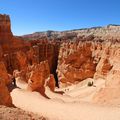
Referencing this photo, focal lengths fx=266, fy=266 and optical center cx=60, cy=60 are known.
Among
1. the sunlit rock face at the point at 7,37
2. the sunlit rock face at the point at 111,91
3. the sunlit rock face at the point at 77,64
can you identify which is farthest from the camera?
the sunlit rock face at the point at 7,37

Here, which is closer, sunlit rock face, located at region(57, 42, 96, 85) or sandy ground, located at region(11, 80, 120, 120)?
sandy ground, located at region(11, 80, 120, 120)

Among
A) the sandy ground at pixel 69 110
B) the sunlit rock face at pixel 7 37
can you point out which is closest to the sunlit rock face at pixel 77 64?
the sunlit rock face at pixel 7 37

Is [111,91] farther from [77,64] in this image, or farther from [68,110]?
[77,64]

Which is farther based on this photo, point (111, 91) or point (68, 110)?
point (111, 91)

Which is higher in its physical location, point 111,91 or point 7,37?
point 7,37

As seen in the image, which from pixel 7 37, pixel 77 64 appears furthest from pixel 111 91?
pixel 7 37

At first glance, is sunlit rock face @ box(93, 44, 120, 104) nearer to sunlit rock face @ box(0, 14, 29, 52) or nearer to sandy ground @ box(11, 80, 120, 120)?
sandy ground @ box(11, 80, 120, 120)

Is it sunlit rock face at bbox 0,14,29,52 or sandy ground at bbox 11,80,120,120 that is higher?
sunlit rock face at bbox 0,14,29,52

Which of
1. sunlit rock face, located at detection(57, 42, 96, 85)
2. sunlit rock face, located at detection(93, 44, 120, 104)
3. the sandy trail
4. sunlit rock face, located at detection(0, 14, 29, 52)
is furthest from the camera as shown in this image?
sunlit rock face, located at detection(0, 14, 29, 52)

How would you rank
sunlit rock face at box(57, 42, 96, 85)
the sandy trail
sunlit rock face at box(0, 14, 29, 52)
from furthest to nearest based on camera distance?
1. sunlit rock face at box(0, 14, 29, 52)
2. sunlit rock face at box(57, 42, 96, 85)
3. the sandy trail

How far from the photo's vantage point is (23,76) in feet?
114

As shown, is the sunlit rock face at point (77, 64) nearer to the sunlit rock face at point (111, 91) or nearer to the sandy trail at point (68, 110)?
the sunlit rock face at point (111, 91)

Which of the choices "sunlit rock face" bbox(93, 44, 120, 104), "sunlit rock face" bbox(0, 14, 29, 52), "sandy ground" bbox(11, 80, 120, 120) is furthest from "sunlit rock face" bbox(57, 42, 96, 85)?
"sandy ground" bbox(11, 80, 120, 120)

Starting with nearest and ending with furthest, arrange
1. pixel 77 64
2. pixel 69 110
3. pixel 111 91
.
→ pixel 69 110, pixel 111 91, pixel 77 64
